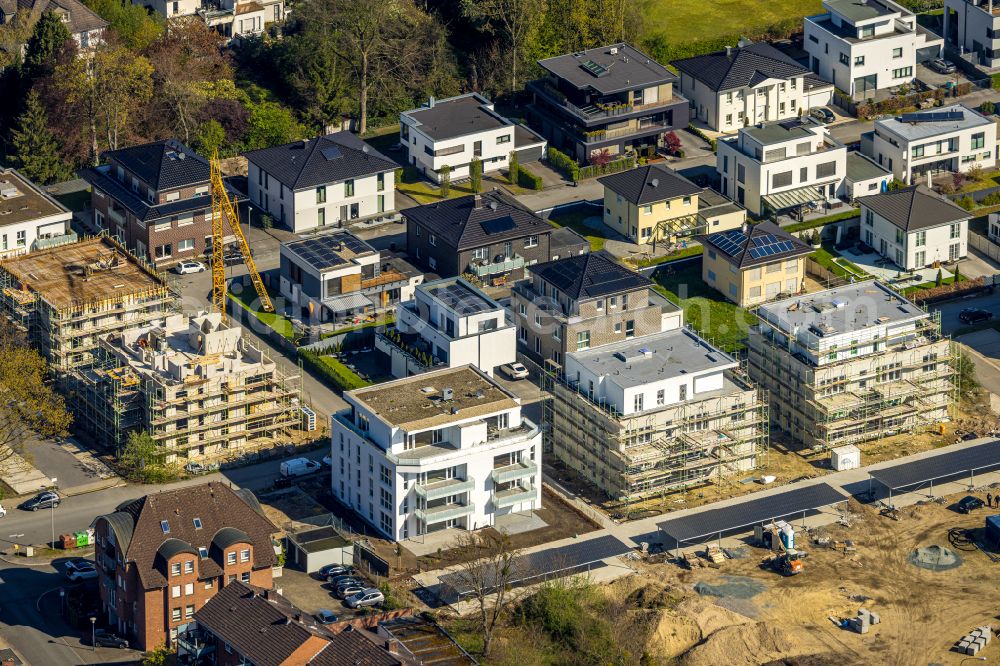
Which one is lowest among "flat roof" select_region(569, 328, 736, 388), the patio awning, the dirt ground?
the dirt ground

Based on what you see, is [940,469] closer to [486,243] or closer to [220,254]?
[486,243]

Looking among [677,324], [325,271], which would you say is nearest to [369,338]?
[325,271]

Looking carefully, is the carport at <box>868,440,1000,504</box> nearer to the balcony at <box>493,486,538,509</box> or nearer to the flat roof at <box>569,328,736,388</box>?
the flat roof at <box>569,328,736,388</box>

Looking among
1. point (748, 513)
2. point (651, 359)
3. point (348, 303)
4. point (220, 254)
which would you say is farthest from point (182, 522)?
point (220, 254)

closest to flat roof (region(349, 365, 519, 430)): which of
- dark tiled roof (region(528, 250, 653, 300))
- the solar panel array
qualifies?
dark tiled roof (region(528, 250, 653, 300))

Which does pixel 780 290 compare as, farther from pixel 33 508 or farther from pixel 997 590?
pixel 33 508

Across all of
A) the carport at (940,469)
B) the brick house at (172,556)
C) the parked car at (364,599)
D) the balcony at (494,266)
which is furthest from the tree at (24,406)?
the carport at (940,469)
